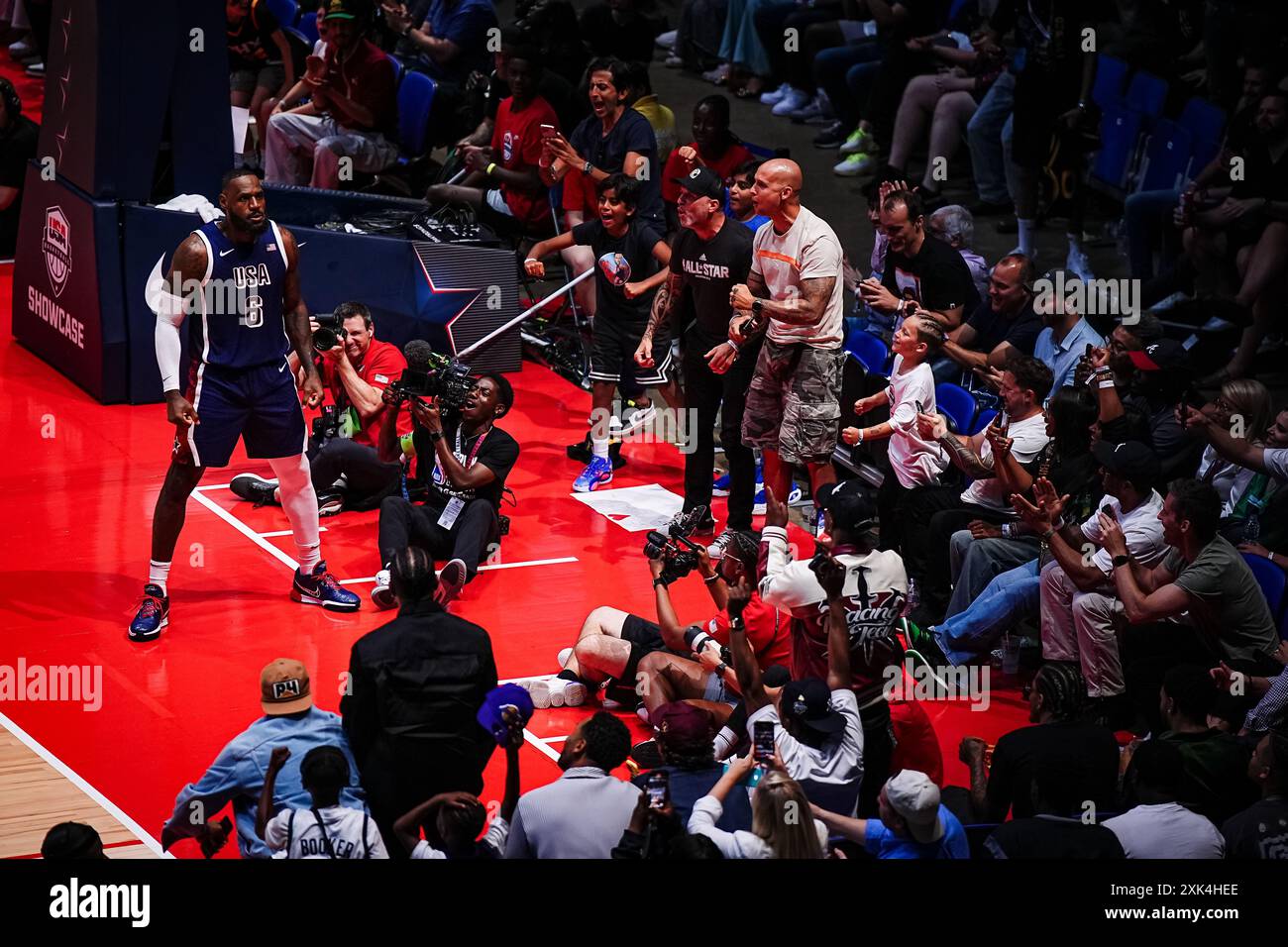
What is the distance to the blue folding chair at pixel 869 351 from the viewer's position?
33.4 ft

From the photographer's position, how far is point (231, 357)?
8.54 m

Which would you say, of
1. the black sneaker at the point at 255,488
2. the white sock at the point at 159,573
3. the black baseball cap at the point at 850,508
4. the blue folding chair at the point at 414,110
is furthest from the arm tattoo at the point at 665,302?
the blue folding chair at the point at 414,110

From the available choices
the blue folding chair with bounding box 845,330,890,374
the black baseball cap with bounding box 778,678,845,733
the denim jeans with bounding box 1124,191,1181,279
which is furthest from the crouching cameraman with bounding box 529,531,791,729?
the denim jeans with bounding box 1124,191,1181,279

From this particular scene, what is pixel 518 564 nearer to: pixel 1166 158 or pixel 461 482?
pixel 461 482

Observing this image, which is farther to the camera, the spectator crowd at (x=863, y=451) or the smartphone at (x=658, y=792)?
the spectator crowd at (x=863, y=451)

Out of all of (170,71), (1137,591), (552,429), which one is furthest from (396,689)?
(170,71)

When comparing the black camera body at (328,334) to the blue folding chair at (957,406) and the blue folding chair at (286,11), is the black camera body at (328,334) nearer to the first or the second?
the blue folding chair at (957,406)

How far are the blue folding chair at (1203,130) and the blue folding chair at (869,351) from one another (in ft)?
9.15

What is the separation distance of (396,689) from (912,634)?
299cm

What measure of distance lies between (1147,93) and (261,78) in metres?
7.54

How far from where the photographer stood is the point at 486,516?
30.9 ft

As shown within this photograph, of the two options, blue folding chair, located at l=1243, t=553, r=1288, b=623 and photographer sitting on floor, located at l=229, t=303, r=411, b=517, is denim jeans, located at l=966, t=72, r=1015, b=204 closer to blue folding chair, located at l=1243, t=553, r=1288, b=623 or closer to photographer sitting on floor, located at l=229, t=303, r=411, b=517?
photographer sitting on floor, located at l=229, t=303, r=411, b=517

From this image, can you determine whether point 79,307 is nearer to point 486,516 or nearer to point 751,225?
point 486,516

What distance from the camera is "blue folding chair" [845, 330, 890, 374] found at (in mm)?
10180
